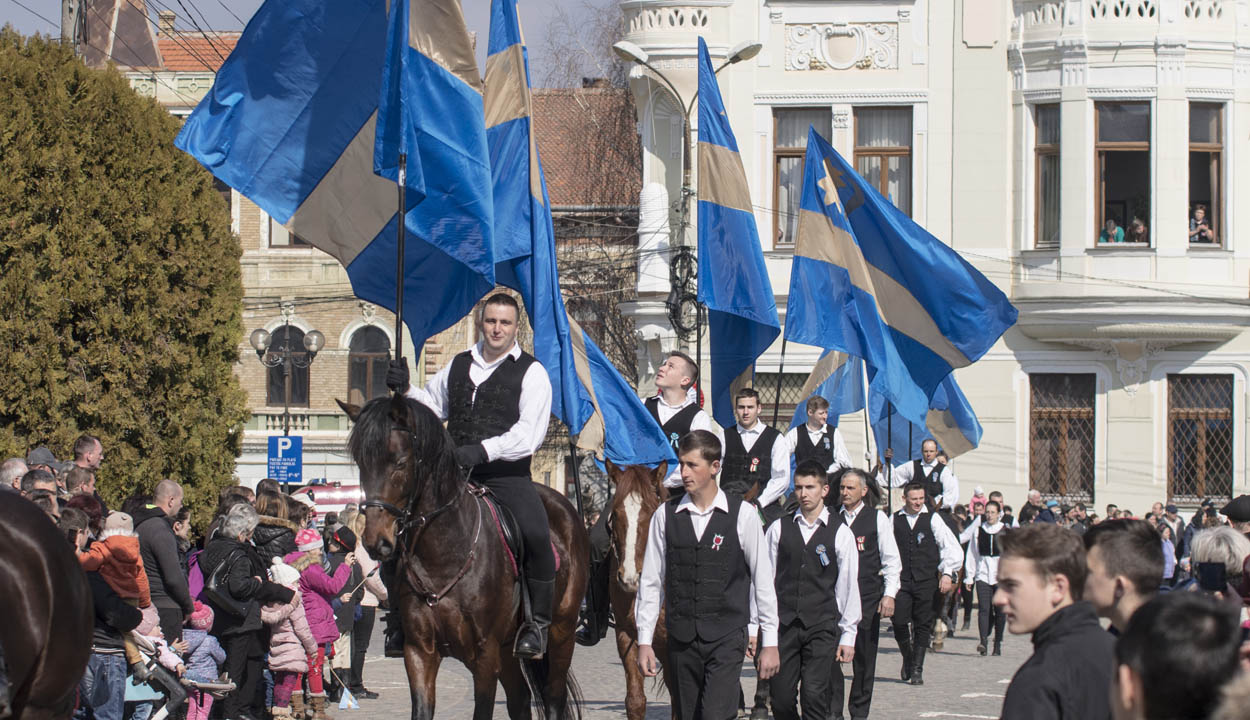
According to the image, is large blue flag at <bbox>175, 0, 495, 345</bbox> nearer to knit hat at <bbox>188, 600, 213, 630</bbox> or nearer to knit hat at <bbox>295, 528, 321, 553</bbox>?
knit hat at <bbox>188, 600, 213, 630</bbox>

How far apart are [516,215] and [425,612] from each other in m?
3.80

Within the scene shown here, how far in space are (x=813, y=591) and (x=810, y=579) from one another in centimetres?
9

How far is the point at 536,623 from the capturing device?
9758 mm

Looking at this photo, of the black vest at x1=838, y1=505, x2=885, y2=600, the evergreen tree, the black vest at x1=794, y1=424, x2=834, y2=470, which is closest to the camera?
the black vest at x1=838, y1=505, x2=885, y2=600

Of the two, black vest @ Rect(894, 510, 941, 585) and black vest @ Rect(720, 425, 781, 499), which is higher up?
black vest @ Rect(720, 425, 781, 499)

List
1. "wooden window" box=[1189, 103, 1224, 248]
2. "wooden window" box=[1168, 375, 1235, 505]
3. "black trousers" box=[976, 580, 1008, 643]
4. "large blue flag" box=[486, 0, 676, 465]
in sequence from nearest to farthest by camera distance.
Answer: "large blue flag" box=[486, 0, 676, 465] < "black trousers" box=[976, 580, 1008, 643] < "wooden window" box=[1168, 375, 1235, 505] < "wooden window" box=[1189, 103, 1224, 248]

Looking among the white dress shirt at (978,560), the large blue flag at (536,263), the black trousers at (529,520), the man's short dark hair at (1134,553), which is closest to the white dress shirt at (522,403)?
the black trousers at (529,520)

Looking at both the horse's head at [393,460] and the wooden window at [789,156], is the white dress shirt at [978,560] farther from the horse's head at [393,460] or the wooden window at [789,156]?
the horse's head at [393,460]

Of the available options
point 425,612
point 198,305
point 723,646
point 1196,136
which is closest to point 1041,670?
point 723,646

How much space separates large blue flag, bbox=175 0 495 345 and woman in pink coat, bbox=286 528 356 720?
3.46 m

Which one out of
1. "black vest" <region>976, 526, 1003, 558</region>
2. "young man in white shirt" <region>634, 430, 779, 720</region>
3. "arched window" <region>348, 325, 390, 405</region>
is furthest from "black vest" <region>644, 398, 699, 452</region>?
"arched window" <region>348, 325, 390, 405</region>

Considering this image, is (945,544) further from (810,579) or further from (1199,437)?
(1199,437)

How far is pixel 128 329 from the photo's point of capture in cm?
1988

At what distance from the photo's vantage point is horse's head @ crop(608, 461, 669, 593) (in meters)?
11.0
